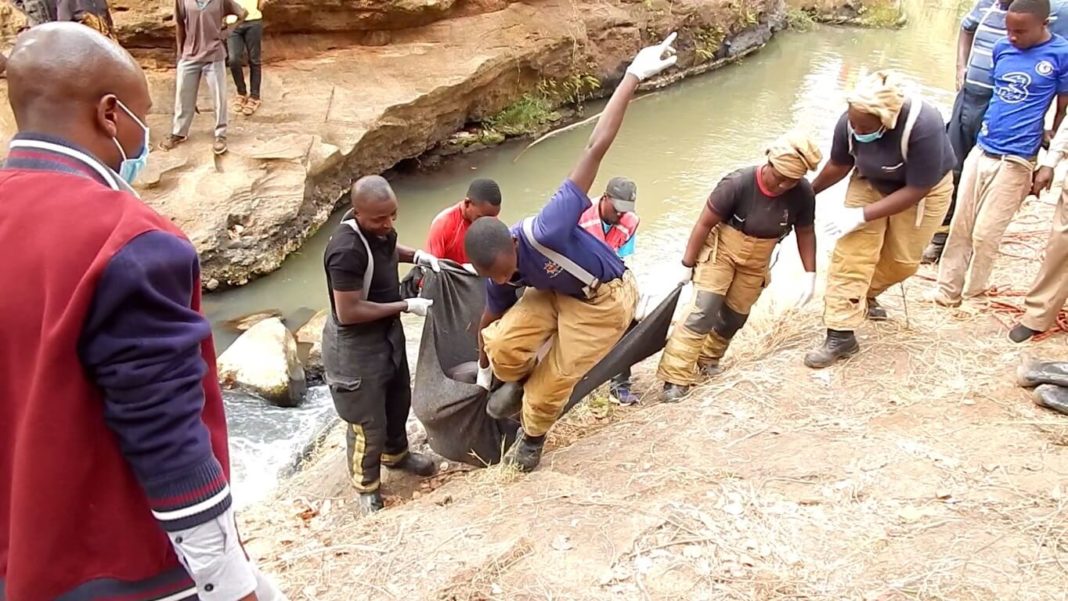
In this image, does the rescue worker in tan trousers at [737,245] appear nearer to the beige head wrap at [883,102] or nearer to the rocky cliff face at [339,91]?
the beige head wrap at [883,102]

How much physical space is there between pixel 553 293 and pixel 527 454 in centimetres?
79

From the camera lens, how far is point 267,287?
253 inches

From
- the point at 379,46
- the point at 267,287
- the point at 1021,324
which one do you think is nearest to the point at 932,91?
the point at 379,46

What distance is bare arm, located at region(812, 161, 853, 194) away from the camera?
3877mm

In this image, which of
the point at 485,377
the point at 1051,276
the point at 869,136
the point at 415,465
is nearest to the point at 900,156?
the point at 869,136

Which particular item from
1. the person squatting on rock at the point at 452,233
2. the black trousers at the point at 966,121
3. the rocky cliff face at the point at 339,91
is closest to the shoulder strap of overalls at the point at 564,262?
the person squatting on rock at the point at 452,233

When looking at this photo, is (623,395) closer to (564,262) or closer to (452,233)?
(452,233)

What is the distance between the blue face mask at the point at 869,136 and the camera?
3520 mm

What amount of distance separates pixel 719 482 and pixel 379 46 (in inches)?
301

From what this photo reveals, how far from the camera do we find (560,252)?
3.01 m

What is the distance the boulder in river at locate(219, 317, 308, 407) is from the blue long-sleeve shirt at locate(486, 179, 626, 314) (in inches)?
88.9

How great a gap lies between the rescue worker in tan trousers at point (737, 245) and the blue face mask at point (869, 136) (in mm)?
263

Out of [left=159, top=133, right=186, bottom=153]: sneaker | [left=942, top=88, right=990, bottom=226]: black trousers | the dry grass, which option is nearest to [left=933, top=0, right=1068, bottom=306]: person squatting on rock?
[left=942, top=88, right=990, bottom=226]: black trousers

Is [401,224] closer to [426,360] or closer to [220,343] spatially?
[220,343]
